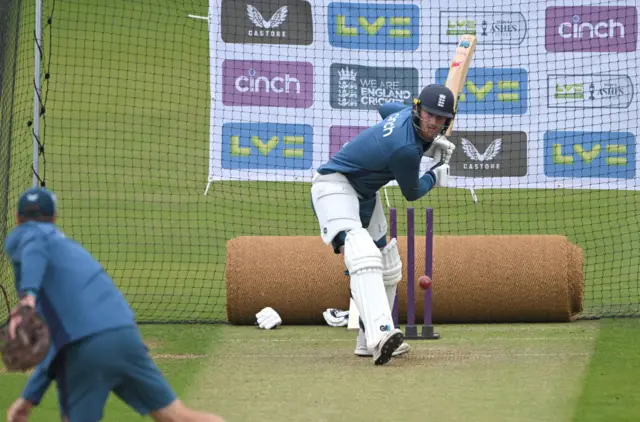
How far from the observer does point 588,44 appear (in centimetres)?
1527

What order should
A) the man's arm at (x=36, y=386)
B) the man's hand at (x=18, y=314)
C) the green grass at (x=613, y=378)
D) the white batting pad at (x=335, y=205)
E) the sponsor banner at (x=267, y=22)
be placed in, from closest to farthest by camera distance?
the man's hand at (x=18, y=314) → the man's arm at (x=36, y=386) → the green grass at (x=613, y=378) → the white batting pad at (x=335, y=205) → the sponsor banner at (x=267, y=22)

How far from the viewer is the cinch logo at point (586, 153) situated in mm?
15172

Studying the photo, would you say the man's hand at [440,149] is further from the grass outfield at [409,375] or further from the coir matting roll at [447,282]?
the coir matting roll at [447,282]

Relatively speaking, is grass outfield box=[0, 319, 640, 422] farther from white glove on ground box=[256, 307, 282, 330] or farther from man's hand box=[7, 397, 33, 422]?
man's hand box=[7, 397, 33, 422]

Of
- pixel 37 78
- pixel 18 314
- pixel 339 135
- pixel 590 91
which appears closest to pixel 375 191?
pixel 37 78

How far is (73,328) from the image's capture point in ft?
19.4

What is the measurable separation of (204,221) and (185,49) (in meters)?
7.69

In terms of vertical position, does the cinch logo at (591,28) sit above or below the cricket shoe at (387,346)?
above

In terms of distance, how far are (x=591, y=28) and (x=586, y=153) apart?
1.48 m

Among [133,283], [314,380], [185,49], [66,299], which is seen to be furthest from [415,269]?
[185,49]

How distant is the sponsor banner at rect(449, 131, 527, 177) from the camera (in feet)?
50.6

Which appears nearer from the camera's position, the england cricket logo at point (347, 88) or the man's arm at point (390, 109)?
the man's arm at point (390, 109)

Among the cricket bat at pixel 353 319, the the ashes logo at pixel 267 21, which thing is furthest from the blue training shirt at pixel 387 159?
the the ashes logo at pixel 267 21

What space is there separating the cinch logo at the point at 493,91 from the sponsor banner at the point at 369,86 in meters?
0.38
